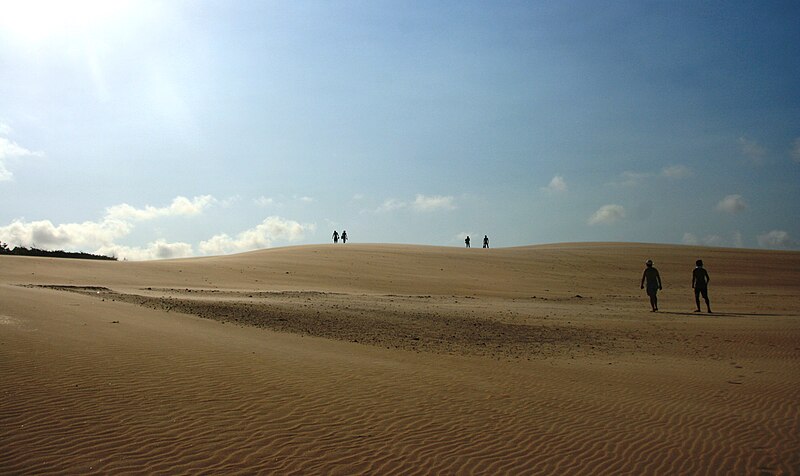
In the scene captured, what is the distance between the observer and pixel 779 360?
41.4 ft

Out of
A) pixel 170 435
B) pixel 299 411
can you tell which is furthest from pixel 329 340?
pixel 170 435

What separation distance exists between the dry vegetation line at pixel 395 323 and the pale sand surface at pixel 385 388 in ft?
0.42

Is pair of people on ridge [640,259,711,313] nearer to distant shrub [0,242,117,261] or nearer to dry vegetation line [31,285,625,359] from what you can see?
dry vegetation line [31,285,625,359]

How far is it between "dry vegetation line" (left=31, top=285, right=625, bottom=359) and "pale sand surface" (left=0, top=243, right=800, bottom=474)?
0.42ft

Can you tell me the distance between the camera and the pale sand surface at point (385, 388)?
564 cm

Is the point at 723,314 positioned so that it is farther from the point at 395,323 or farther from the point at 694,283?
the point at 395,323

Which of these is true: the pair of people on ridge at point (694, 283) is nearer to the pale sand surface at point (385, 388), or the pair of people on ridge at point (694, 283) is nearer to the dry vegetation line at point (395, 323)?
the pale sand surface at point (385, 388)

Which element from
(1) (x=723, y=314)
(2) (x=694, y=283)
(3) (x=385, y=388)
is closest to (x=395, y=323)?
(3) (x=385, y=388)

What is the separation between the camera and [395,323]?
1695 cm

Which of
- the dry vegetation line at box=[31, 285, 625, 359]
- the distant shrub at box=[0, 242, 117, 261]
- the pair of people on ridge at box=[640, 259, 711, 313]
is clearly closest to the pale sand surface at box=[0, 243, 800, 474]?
the dry vegetation line at box=[31, 285, 625, 359]

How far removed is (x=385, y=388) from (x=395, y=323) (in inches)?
343

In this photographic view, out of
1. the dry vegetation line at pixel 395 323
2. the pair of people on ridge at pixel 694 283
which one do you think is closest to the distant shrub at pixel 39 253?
the dry vegetation line at pixel 395 323

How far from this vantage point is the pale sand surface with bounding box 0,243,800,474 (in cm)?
564

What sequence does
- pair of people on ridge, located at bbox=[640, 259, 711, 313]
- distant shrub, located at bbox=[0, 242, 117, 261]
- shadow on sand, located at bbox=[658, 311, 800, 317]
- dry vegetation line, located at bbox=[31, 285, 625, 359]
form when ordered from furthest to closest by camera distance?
distant shrub, located at bbox=[0, 242, 117, 261], pair of people on ridge, located at bbox=[640, 259, 711, 313], shadow on sand, located at bbox=[658, 311, 800, 317], dry vegetation line, located at bbox=[31, 285, 625, 359]
